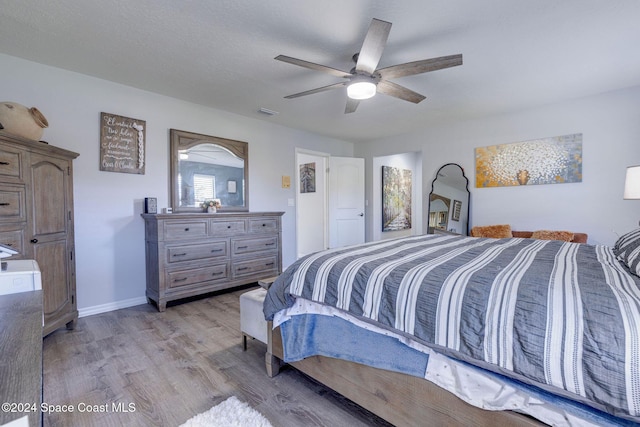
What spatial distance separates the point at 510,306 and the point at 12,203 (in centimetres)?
292

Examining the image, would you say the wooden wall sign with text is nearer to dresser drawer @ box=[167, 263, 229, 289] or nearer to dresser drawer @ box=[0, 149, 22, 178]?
dresser drawer @ box=[0, 149, 22, 178]

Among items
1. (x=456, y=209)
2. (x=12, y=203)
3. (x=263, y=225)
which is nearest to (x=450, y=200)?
(x=456, y=209)

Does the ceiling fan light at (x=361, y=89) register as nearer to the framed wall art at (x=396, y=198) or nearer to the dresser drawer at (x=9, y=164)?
the dresser drawer at (x=9, y=164)

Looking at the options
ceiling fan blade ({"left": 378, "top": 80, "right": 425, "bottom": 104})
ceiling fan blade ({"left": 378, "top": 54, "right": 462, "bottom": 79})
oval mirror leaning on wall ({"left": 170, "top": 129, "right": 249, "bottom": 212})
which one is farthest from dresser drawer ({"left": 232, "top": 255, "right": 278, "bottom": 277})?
ceiling fan blade ({"left": 378, "top": 54, "right": 462, "bottom": 79})

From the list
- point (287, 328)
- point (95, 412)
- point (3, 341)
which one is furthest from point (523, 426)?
point (95, 412)

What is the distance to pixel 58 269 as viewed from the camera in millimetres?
2312

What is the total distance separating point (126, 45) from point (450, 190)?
427 cm

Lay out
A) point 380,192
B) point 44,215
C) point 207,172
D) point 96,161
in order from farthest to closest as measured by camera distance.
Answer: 1. point 380,192
2. point 207,172
3. point 96,161
4. point 44,215

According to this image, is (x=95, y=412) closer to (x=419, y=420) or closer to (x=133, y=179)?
(x=419, y=420)

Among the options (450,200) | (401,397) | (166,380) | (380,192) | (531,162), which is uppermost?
(531,162)

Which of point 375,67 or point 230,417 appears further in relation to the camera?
point 375,67

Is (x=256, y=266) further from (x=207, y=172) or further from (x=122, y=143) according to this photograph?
(x=122, y=143)

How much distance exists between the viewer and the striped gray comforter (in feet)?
2.65

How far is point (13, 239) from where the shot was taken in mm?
1929
